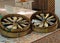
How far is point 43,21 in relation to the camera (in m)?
0.84

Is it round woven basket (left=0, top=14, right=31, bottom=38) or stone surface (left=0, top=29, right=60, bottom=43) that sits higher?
round woven basket (left=0, top=14, right=31, bottom=38)

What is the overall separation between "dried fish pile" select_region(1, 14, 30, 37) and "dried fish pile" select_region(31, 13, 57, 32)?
0.05 m

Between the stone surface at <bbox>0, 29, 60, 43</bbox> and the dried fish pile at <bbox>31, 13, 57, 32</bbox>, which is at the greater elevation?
the dried fish pile at <bbox>31, 13, 57, 32</bbox>

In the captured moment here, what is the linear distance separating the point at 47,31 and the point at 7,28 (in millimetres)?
237

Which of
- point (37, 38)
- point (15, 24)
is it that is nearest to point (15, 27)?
point (15, 24)

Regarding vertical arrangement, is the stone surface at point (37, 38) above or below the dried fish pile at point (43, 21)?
below

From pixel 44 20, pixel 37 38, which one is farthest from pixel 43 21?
pixel 37 38

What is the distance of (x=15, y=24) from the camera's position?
799mm

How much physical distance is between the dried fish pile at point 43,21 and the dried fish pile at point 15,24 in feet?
0.16

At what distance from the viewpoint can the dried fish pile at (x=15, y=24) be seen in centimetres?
75

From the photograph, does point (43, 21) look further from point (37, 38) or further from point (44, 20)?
point (37, 38)

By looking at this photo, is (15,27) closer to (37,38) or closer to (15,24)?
(15,24)

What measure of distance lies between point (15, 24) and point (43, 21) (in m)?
0.17

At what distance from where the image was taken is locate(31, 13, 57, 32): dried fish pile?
2.63 ft
